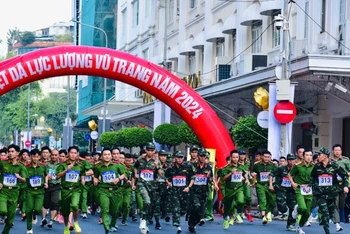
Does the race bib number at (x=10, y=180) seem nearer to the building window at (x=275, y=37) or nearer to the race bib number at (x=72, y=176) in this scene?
the race bib number at (x=72, y=176)

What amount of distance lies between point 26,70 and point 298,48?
935cm

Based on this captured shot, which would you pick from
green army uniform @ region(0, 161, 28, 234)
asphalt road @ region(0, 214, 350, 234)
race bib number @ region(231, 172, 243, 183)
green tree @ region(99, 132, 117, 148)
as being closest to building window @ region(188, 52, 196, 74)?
green tree @ region(99, 132, 117, 148)

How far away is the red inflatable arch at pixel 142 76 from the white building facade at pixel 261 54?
88.9 inches

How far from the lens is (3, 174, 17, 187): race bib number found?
63.9 ft

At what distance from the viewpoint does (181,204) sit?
74.9 feet

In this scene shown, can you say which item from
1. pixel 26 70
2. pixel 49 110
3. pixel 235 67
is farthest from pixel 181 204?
pixel 49 110

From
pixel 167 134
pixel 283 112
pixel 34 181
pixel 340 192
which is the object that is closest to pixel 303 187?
pixel 340 192

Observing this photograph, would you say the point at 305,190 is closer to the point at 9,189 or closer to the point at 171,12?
the point at 9,189

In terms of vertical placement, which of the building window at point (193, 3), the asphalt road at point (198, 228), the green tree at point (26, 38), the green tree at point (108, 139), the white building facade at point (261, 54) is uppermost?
the green tree at point (26, 38)

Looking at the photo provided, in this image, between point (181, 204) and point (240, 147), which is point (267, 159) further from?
point (240, 147)

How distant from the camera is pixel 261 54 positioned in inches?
1501

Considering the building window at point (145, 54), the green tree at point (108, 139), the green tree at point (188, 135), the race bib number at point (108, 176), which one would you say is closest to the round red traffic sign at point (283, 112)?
the race bib number at point (108, 176)

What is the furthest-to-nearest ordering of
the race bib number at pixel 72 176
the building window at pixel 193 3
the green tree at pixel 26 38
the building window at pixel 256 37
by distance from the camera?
the green tree at pixel 26 38, the building window at pixel 193 3, the building window at pixel 256 37, the race bib number at pixel 72 176

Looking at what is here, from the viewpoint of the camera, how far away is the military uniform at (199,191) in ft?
70.4
